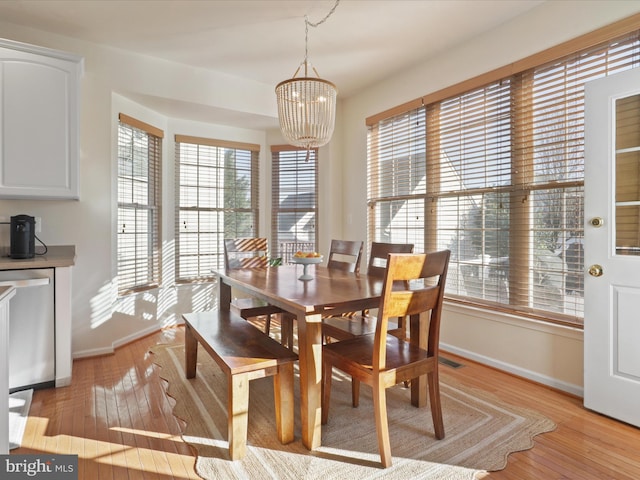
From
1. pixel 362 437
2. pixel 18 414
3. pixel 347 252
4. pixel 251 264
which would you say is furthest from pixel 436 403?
pixel 18 414

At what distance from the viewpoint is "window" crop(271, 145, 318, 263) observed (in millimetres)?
4773

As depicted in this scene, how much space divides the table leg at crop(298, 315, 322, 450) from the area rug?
148 centimetres

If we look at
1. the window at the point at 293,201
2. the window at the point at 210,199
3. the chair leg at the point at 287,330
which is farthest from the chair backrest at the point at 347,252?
the window at the point at 210,199

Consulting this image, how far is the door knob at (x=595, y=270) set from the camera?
2.20 m

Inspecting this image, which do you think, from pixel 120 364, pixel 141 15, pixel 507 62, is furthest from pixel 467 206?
pixel 120 364

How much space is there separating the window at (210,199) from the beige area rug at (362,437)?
2.02 m

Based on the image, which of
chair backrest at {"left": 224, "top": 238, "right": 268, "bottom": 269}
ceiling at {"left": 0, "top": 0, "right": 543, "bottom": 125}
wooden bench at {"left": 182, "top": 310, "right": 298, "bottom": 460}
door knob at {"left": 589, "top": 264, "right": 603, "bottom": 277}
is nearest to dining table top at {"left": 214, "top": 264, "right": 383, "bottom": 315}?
wooden bench at {"left": 182, "top": 310, "right": 298, "bottom": 460}

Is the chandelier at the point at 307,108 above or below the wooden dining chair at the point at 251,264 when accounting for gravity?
above

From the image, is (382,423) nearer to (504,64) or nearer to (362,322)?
(362,322)

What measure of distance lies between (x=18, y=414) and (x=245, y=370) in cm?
154

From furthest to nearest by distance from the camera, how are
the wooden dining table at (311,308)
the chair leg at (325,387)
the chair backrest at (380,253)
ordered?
1. the chair backrest at (380,253)
2. the chair leg at (325,387)
3. the wooden dining table at (311,308)

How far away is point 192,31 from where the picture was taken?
303 cm

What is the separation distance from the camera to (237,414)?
69.4 inches

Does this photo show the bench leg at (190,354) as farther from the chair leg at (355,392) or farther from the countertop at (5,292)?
the countertop at (5,292)
